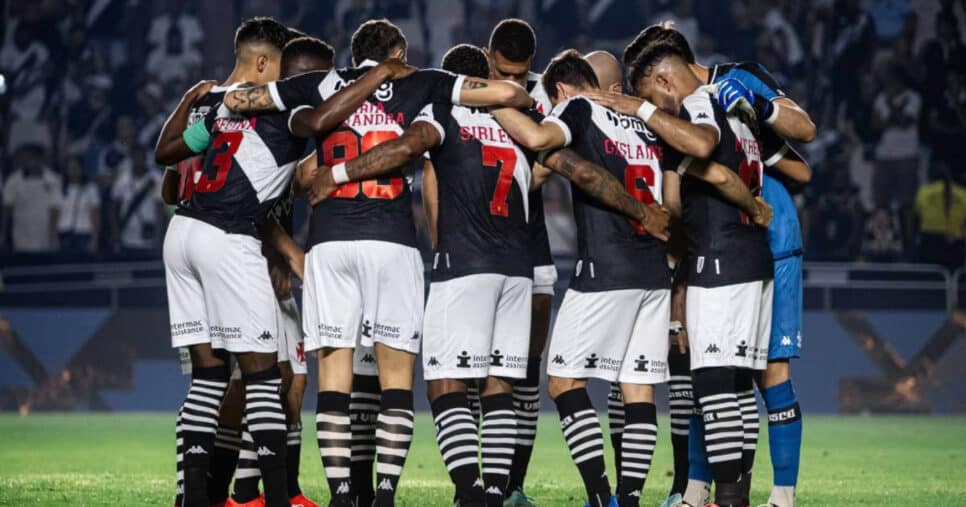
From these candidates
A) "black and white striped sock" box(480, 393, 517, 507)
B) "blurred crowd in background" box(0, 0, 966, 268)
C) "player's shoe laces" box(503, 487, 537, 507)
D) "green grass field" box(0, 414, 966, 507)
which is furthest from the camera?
"blurred crowd in background" box(0, 0, 966, 268)

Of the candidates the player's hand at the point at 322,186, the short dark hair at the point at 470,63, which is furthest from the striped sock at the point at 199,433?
the short dark hair at the point at 470,63

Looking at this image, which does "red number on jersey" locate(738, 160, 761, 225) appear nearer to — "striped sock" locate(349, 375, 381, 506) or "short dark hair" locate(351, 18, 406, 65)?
"short dark hair" locate(351, 18, 406, 65)

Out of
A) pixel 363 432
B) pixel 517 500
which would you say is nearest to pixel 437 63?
pixel 517 500

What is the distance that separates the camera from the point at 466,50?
265 inches

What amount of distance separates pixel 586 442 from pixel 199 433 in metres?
1.93

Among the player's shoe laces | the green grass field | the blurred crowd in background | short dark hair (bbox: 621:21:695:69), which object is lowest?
the green grass field

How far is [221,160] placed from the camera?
645 cm

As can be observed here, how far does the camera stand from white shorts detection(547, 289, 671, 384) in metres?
6.33

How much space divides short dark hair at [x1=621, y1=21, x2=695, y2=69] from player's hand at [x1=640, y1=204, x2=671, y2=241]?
2.80 ft

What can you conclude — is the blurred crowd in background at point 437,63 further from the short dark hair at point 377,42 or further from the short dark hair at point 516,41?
the short dark hair at point 377,42

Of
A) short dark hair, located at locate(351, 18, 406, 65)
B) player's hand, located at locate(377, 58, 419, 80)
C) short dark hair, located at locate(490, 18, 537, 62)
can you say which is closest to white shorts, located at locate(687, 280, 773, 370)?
short dark hair, located at locate(490, 18, 537, 62)

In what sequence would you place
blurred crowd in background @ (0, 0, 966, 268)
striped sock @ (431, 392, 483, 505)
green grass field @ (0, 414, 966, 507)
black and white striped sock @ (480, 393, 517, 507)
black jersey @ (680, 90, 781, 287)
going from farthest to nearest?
blurred crowd in background @ (0, 0, 966, 268) < green grass field @ (0, 414, 966, 507) < black jersey @ (680, 90, 781, 287) < black and white striped sock @ (480, 393, 517, 507) < striped sock @ (431, 392, 483, 505)

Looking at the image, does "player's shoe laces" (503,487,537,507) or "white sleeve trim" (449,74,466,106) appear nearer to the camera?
"white sleeve trim" (449,74,466,106)

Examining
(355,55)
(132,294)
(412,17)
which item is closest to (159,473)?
(355,55)
